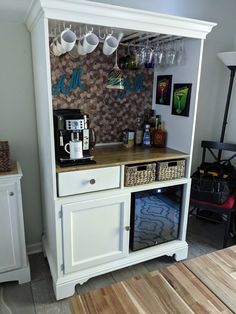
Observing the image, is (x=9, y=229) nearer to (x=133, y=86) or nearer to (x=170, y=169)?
(x=170, y=169)

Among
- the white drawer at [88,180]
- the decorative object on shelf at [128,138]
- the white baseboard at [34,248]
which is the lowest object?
the white baseboard at [34,248]

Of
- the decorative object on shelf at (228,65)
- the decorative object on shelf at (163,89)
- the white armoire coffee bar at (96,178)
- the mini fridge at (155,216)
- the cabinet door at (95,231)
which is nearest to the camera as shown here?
the white armoire coffee bar at (96,178)

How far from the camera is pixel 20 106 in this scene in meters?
2.02

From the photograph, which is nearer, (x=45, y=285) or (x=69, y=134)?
(x=69, y=134)

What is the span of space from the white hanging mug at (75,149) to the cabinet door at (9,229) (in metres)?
0.47

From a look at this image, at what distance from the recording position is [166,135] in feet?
7.67

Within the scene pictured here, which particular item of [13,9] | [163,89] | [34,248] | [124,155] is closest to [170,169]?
[124,155]

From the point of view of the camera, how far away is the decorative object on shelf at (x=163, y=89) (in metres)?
2.25

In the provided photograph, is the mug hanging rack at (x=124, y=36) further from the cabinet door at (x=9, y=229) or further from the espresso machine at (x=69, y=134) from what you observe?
the cabinet door at (x=9, y=229)

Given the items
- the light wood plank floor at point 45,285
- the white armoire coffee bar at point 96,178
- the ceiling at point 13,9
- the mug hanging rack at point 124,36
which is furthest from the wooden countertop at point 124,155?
the ceiling at point 13,9

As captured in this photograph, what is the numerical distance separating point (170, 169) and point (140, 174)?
0.91ft

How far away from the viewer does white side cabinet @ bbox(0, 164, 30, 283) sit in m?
1.79

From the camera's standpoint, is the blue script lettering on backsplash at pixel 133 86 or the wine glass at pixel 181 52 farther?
the blue script lettering on backsplash at pixel 133 86

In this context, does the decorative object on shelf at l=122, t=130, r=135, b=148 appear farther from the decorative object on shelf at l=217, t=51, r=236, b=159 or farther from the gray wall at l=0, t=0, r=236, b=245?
the decorative object on shelf at l=217, t=51, r=236, b=159
